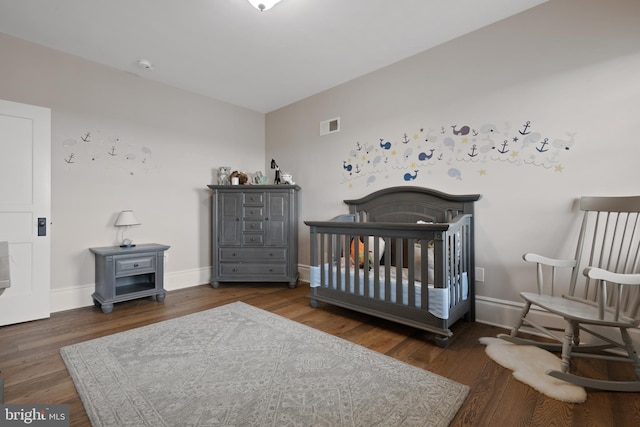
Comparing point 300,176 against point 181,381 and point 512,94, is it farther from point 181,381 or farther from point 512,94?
point 181,381

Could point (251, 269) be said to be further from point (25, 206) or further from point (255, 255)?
point (25, 206)

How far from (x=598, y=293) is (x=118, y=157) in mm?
4090

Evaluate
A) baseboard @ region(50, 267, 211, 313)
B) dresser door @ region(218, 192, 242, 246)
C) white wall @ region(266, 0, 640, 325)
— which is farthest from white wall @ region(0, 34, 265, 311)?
white wall @ region(266, 0, 640, 325)

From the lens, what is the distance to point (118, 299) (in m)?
2.74

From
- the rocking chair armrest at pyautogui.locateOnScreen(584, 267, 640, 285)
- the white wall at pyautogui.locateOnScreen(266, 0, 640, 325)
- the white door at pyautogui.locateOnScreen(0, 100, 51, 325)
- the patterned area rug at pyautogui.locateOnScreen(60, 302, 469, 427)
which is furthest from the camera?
the white door at pyautogui.locateOnScreen(0, 100, 51, 325)

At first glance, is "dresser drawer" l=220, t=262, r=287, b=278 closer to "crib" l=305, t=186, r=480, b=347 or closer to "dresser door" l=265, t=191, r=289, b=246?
"dresser door" l=265, t=191, r=289, b=246

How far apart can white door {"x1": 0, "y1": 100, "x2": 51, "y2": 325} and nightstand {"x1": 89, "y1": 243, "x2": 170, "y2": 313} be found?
1.25 feet

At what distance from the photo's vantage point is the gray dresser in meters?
3.57

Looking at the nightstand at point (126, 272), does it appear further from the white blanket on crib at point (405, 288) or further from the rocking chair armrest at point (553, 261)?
the rocking chair armrest at point (553, 261)

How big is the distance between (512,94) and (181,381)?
2.99m

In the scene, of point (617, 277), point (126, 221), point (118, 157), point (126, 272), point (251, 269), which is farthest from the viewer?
point (251, 269)

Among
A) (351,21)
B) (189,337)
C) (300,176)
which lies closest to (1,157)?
(189,337)

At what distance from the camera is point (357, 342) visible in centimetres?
206

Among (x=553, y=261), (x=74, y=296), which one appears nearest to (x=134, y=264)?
(x=74, y=296)
